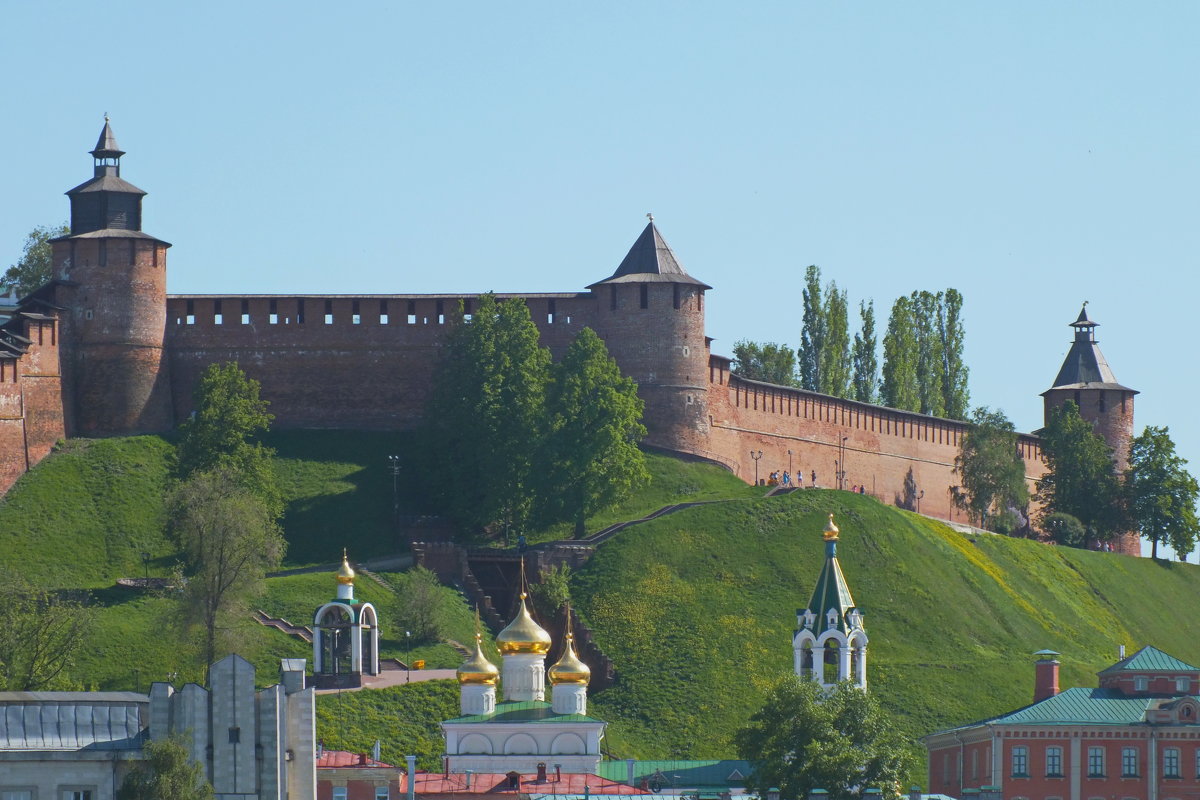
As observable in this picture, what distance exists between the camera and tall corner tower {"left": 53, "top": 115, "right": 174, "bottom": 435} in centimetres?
9244

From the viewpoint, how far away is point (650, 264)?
97.3m

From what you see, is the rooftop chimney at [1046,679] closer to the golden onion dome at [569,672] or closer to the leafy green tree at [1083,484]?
the golden onion dome at [569,672]

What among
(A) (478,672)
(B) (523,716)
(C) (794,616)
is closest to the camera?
(B) (523,716)

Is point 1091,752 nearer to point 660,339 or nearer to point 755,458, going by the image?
point 660,339

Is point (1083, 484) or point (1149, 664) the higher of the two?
point (1083, 484)

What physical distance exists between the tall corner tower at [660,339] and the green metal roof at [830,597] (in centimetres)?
1845

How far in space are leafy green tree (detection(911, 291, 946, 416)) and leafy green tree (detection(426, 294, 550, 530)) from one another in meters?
25.6

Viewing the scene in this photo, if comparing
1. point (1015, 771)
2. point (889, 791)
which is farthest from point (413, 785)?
point (1015, 771)

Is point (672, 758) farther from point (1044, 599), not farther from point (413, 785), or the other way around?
point (1044, 599)

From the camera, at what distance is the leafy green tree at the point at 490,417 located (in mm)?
88938

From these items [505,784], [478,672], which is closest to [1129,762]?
[505,784]

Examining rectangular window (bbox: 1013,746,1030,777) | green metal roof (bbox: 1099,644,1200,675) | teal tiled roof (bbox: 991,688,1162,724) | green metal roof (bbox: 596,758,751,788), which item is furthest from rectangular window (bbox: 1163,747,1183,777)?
green metal roof (bbox: 596,758,751,788)

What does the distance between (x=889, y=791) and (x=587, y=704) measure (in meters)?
17.5

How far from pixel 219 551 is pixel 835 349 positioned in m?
39.7
